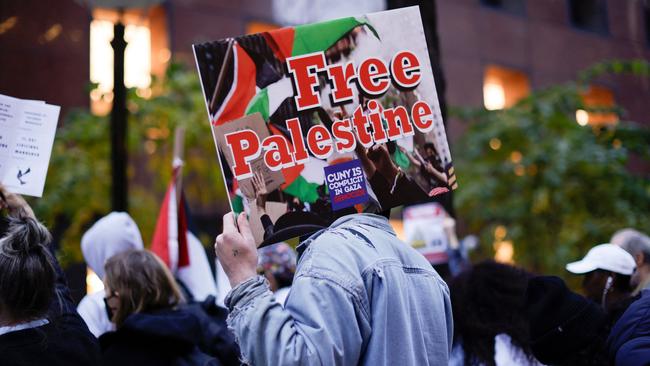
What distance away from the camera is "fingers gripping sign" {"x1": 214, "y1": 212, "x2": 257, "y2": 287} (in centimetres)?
258

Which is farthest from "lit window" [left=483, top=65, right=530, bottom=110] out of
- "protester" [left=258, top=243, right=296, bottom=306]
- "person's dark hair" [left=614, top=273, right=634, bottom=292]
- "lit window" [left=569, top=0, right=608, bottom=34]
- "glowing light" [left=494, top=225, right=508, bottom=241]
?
"person's dark hair" [left=614, top=273, right=634, bottom=292]

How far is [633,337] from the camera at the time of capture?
3512 mm

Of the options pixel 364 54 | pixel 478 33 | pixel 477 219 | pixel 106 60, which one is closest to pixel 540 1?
pixel 478 33

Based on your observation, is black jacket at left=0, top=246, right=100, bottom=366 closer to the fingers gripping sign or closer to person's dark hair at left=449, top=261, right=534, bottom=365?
the fingers gripping sign

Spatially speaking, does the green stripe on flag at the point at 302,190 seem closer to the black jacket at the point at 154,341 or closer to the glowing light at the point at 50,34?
the black jacket at the point at 154,341

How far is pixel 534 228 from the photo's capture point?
1305cm

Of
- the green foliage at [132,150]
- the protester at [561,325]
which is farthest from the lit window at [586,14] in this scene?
the protester at [561,325]

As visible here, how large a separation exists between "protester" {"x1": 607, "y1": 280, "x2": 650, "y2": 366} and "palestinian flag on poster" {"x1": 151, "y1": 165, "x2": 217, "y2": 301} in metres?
3.05

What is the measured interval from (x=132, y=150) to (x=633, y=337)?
34.5ft

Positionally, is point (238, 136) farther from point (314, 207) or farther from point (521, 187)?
point (521, 187)

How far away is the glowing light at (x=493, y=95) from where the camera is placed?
21716mm

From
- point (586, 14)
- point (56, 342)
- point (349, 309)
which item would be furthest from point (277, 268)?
point (586, 14)

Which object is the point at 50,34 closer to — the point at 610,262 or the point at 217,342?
the point at 217,342

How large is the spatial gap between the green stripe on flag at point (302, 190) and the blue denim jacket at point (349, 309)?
15 centimetres
